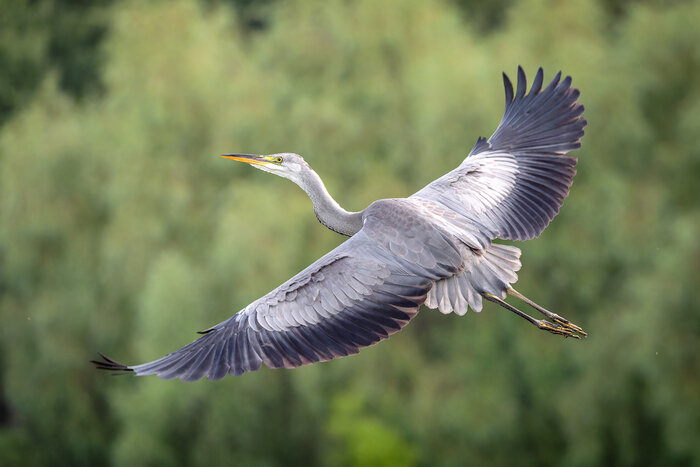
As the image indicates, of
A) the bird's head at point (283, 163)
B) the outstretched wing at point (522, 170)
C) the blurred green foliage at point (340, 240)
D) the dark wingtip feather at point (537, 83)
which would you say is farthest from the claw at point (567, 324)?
the blurred green foliage at point (340, 240)

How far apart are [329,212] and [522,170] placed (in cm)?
163

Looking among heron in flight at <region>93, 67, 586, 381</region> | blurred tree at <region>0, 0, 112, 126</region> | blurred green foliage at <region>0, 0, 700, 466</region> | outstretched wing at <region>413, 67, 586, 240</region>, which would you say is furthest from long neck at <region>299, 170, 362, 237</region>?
blurred tree at <region>0, 0, 112, 126</region>

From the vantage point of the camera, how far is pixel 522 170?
27.6 feet

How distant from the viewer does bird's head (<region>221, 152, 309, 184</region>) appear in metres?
8.23

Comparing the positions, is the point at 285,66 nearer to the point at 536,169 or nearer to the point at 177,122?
the point at 177,122

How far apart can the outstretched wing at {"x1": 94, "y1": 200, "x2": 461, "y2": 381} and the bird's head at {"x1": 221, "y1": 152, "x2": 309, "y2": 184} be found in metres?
1.28

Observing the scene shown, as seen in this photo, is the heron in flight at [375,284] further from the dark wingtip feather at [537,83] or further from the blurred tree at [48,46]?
the blurred tree at [48,46]

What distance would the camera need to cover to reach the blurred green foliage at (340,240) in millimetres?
18875

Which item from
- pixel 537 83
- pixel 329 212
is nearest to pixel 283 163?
pixel 329 212

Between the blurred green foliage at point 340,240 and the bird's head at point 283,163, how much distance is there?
36.1 ft

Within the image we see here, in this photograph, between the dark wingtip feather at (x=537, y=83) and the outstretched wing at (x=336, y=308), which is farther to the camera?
the dark wingtip feather at (x=537, y=83)

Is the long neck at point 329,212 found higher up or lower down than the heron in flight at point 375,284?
higher up

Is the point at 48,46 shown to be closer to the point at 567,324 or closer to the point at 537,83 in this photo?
the point at 537,83

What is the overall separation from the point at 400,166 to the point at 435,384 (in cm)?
446
